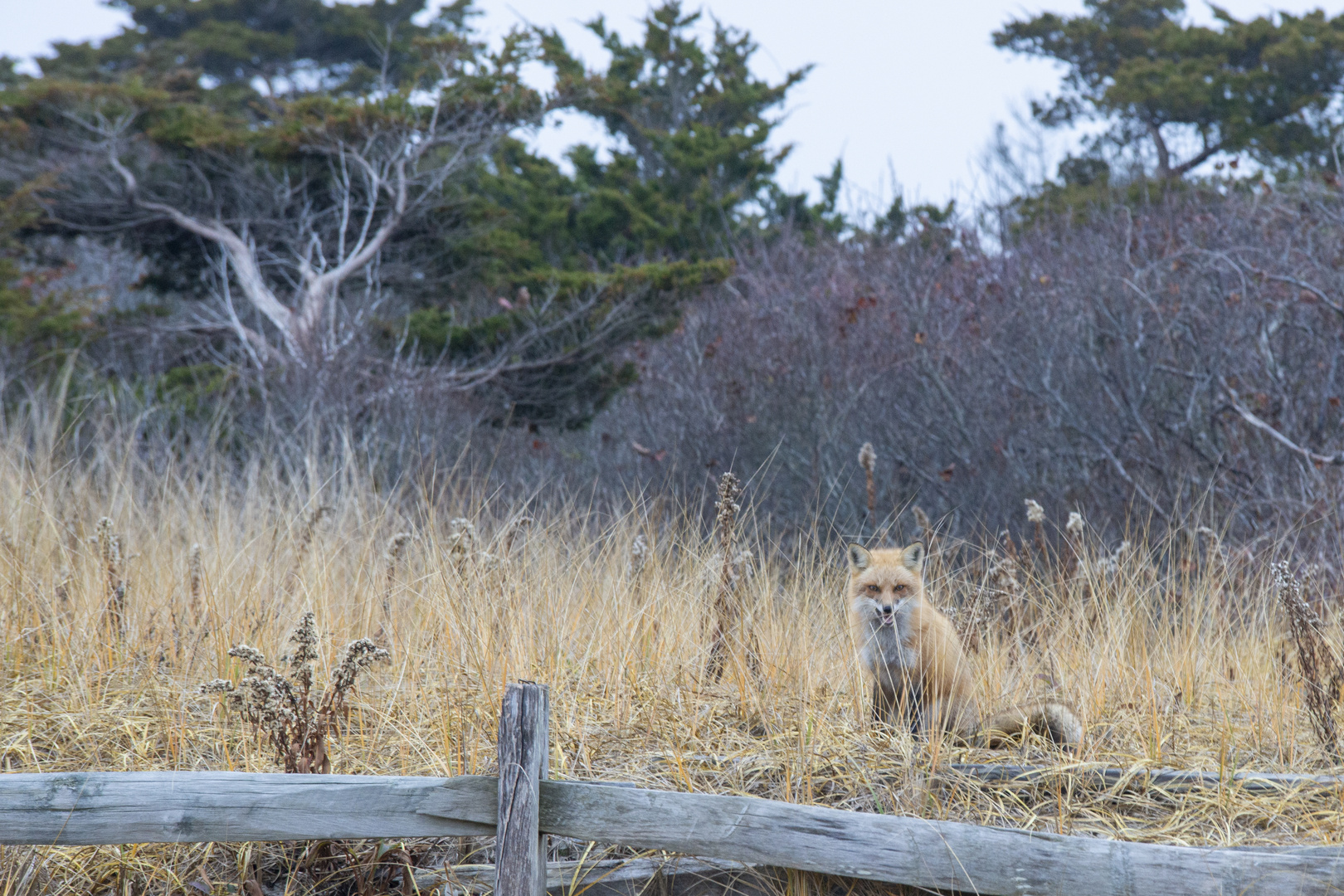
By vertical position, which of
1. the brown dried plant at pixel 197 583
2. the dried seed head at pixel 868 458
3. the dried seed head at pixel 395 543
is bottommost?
the brown dried plant at pixel 197 583

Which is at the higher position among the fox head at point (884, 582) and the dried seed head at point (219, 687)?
the fox head at point (884, 582)

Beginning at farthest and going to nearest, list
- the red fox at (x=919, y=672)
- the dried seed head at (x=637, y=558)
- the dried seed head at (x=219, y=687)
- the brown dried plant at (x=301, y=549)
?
the brown dried plant at (x=301, y=549) → the dried seed head at (x=637, y=558) → the red fox at (x=919, y=672) → the dried seed head at (x=219, y=687)

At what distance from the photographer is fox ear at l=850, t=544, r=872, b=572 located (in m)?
4.34

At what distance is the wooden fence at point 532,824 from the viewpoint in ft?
9.96

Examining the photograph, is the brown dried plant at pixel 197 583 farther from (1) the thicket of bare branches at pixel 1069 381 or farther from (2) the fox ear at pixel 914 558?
(1) the thicket of bare branches at pixel 1069 381

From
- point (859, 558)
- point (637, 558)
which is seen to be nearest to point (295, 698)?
point (637, 558)

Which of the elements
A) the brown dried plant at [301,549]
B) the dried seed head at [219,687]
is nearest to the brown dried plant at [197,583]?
the brown dried plant at [301,549]

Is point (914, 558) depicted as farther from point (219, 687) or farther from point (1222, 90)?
point (1222, 90)

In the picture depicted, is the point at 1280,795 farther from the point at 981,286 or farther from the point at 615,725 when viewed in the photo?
the point at 981,286

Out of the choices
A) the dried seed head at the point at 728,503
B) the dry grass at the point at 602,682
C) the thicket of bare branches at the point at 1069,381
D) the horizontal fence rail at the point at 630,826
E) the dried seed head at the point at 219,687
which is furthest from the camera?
the thicket of bare branches at the point at 1069,381

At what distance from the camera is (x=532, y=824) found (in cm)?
311

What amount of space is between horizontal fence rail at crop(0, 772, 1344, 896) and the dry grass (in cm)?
51

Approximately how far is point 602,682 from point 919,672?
1398mm

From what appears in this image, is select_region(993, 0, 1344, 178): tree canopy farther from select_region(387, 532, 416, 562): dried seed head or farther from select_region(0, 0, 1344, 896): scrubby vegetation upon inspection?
select_region(387, 532, 416, 562): dried seed head
